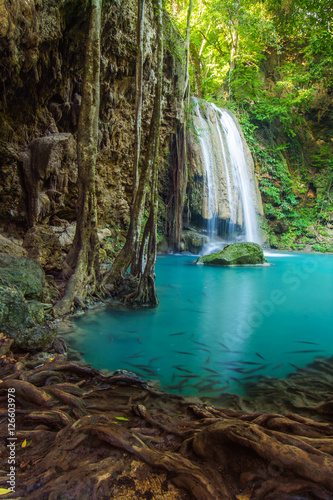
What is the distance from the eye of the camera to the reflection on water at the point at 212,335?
2.84 meters

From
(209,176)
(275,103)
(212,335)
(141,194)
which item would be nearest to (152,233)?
(141,194)

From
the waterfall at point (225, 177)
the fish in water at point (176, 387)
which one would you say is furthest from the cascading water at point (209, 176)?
the fish in water at point (176, 387)

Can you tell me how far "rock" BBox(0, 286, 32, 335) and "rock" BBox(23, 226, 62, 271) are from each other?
2.45m

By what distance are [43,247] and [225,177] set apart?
11.7m

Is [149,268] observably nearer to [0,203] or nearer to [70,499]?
[70,499]

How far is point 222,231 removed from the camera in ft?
49.2

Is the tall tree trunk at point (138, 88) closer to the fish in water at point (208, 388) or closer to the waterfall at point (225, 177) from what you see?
the fish in water at point (208, 388)

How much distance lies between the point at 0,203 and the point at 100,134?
437 cm

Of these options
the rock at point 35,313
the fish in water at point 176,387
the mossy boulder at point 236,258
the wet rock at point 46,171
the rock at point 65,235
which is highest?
the wet rock at point 46,171

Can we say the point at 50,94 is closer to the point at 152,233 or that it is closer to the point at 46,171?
the point at 46,171

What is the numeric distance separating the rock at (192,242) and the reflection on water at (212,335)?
21.1 ft

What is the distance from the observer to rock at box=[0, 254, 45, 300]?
10.4 ft

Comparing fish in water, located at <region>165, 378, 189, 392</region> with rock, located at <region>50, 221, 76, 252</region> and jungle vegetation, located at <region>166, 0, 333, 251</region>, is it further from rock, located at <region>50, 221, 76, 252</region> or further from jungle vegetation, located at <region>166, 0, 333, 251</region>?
jungle vegetation, located at <region>166, 0, 333, 251</region>

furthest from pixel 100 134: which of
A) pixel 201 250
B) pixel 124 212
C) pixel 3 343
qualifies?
pixel 3 343
